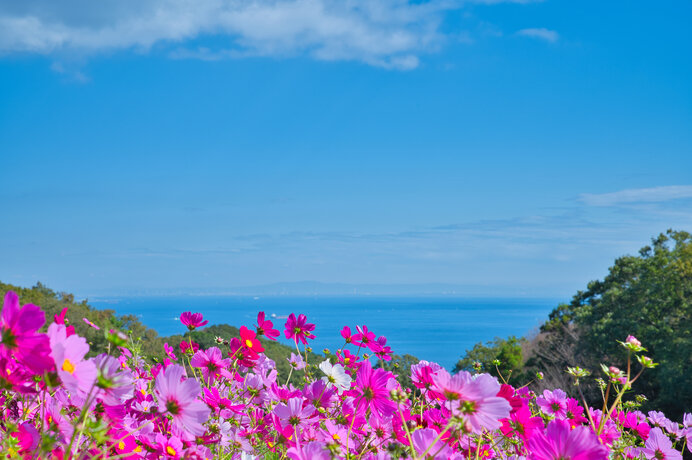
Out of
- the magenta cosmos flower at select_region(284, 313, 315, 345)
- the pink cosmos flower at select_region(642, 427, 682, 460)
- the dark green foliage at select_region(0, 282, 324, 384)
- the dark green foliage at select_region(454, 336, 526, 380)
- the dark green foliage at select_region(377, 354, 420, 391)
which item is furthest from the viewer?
the dark green foliage at select_region(454, 336, 526, 380)

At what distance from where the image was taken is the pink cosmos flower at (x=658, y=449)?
4.77 ft

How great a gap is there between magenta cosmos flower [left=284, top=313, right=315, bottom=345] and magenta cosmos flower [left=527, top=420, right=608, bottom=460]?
1070 millimetres

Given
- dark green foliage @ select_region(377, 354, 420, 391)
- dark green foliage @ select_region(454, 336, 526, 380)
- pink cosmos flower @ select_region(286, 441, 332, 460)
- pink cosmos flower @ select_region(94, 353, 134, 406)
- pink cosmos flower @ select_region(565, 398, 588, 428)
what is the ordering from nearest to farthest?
pink cosmos flower @ select_region(94, 353, 134, 406) → pink cosmos flower @ select_region(286, 441, 332, 460) → pink cosmos flower @ select_region(565, 398, 588, 428) → dark green foliage @ select_region(377, 354, 420, 391) → dark green foliage @ select_region(454, 336, 526, 380)

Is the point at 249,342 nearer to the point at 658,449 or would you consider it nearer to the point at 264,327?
the point at 264,327

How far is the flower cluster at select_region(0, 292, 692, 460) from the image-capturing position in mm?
721

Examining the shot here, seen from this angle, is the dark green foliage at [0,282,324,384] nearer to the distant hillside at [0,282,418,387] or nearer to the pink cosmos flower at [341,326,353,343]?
the distant hillside at [0,282,418,387]

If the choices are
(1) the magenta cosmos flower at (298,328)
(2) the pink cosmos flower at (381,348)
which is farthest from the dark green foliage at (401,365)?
(1) the magenta cosmos flower at (298,328)

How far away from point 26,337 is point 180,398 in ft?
0.98

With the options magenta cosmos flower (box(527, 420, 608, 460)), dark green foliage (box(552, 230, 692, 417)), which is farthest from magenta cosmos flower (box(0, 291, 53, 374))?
dark green foliage (box(552, 230, 692, 417))

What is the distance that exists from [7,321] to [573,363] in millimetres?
19082

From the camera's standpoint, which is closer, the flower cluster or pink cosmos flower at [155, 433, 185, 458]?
the flower cluster

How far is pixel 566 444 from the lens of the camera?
2.71 feet

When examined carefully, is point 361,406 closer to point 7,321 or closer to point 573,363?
point 7,321

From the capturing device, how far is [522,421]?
3.71 feet
